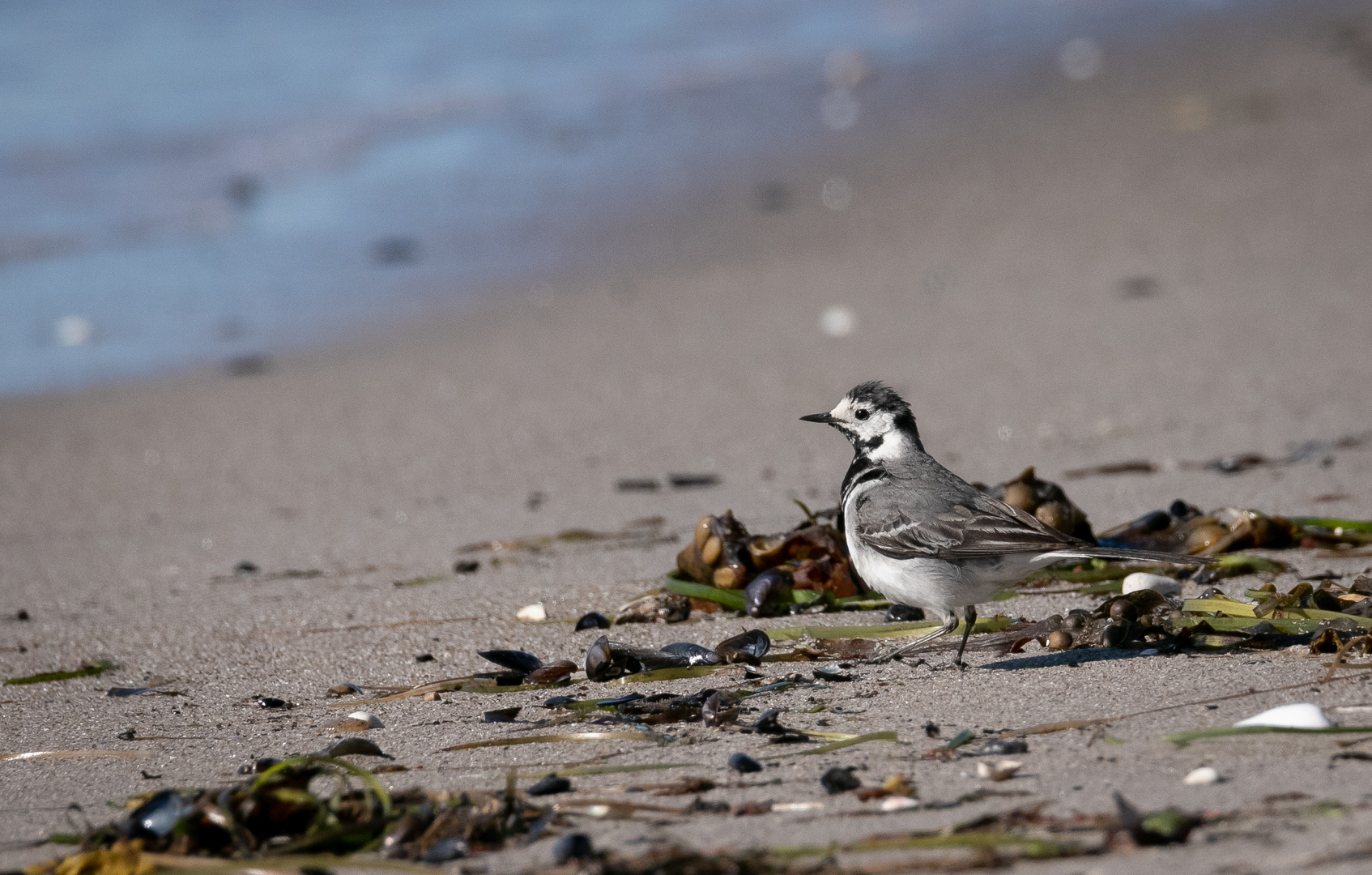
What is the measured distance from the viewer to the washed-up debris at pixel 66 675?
198 inches

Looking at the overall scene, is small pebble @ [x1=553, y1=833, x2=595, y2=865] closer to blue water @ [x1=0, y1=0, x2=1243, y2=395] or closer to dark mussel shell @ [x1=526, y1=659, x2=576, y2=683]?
dark mussel shell @ [x1=526, y1=659, x2=576, y2=683]

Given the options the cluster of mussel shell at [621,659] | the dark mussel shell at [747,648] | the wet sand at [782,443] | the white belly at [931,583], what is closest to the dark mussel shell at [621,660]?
the cluster of mussel shell at [621,659]

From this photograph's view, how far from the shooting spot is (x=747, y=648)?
4859mm

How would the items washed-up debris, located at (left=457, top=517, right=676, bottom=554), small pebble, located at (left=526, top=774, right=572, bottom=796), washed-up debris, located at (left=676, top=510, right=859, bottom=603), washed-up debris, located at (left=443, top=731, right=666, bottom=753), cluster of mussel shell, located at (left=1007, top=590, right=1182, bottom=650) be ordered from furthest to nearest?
1. washed-up debris, located at (left=457, top=517, right=676, bottom=554)
2. washed-up debris, located at (left=676, top=510, right=859, bottom=603)
3. cluster of mussel shell, located at (left=1007, top=590, right=1182, bottom=650)
4. washed-up debris, located at (left=443, top=731, right=666, bottom=753)
5. small pebble, located at (left=526, top=774, right=572, bottom=796)

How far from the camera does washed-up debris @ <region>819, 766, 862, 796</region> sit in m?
3.51

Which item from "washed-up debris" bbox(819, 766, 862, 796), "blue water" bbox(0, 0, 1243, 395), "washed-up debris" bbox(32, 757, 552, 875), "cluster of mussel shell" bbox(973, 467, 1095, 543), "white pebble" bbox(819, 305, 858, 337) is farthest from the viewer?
"blue water" bbox(0, 0, 1243, 395)

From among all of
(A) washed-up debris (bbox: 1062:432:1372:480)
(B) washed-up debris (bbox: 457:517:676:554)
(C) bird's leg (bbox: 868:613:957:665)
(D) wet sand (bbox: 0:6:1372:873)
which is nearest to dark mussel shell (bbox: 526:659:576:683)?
(D) wet sand (bbox: 0:6:1372:873)

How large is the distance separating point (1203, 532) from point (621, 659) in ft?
7.94

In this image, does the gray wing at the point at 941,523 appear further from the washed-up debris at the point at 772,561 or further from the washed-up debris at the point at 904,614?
the washed-up debris at the point at 904,614

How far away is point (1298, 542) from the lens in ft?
18.9

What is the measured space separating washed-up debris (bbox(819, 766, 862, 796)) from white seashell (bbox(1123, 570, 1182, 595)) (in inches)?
80.1

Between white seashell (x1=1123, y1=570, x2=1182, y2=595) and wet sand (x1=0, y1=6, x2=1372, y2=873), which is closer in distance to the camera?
wet sand (x1=0, y1=6, x2=1372, y2=873)

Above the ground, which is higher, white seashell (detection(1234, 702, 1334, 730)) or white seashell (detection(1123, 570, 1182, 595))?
white seashell (detection(1123, 570, 1182, 595))

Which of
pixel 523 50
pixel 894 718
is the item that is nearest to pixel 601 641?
pixel 894 718
